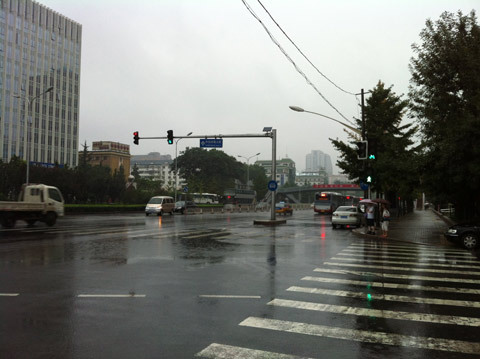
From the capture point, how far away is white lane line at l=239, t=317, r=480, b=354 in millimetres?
4945

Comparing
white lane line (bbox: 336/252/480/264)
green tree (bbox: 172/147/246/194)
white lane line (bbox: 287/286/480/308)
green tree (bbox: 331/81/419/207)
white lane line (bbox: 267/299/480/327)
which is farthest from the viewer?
green tree (bbox: 172/147/246/194)

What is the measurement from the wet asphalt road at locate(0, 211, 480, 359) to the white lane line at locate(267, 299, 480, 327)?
2cm

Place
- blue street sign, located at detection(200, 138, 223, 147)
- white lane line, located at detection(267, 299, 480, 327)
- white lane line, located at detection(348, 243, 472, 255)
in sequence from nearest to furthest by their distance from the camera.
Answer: white lane line, located at detection(267, 299, 480, 327) → white lane line, located at detection(348, 243, 472, 255) → blue street sign, located at detection(200, 138, 223, 147)

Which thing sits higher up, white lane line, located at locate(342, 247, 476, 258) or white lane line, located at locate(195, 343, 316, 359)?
white lane line, located at locate(195, 343, 316, 359)

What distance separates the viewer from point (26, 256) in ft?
38.2

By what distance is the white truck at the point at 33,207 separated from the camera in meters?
21.0

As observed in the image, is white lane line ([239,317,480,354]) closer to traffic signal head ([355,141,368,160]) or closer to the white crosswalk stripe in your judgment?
the white crosswalk stripe

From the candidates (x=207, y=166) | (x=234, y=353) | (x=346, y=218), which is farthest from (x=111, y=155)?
(x=234, y=353)

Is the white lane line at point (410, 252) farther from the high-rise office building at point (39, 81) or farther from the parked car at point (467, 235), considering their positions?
the high-rise office building at point (39, 81)

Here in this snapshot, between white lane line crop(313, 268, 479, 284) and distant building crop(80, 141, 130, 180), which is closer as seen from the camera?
white lane line crop(313, 268, 479, 284)

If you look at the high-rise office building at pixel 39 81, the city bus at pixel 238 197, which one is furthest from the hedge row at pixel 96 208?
the high-rise office building at pixel 39 81

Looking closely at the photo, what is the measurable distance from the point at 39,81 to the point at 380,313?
364 feet

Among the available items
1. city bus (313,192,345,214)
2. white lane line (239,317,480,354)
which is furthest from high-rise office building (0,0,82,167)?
white lane line (239,317,480,354)

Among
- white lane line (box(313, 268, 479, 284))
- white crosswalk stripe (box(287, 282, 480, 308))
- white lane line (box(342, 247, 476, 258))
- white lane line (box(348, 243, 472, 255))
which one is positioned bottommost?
white lane line (box(348, 243, 472, 255))
